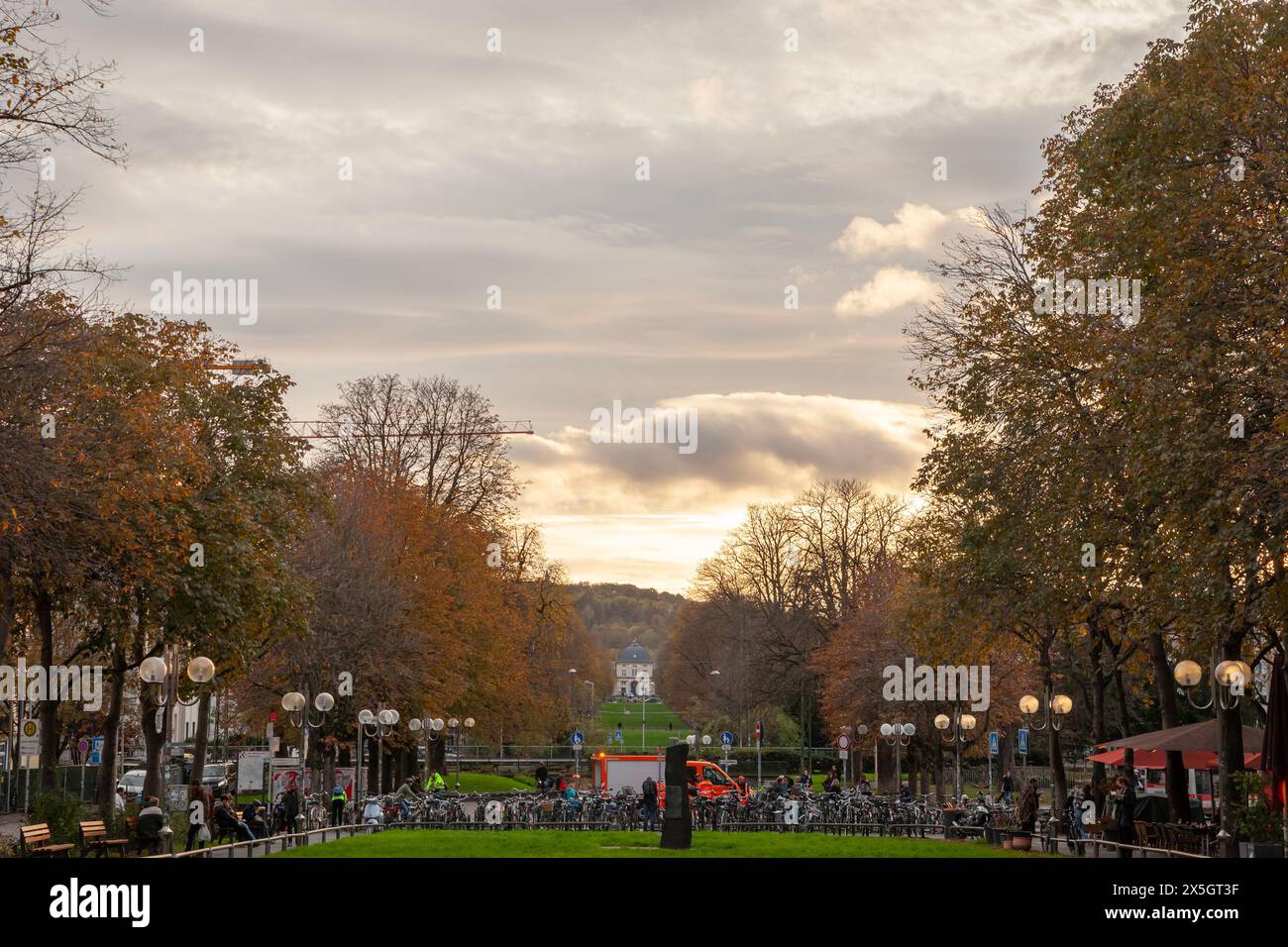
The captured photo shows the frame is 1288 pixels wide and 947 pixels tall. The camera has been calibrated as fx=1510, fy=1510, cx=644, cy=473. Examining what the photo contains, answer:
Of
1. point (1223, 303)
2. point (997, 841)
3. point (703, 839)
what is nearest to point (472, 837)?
point (703, 839)

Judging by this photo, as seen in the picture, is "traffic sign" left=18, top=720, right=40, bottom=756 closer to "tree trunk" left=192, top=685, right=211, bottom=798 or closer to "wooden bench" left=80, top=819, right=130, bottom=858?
"tree trunk" left=192, top=685, right=211, bottom=798

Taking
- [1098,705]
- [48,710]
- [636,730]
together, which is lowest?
[636,730]

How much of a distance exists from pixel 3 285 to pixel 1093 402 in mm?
20670

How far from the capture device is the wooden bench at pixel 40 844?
2364 centimetres

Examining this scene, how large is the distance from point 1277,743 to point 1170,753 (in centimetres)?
886

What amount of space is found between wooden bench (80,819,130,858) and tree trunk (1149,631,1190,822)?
785 inches

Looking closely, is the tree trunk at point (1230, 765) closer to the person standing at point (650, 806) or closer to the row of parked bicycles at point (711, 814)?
Answer: the row of parked bicycles at point (711, 814)

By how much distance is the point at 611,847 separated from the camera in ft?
90.9

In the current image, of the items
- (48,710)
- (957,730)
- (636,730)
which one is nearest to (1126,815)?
(957,730)

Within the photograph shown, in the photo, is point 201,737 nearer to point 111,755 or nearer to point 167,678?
point 167,678

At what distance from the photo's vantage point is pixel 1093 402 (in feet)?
101

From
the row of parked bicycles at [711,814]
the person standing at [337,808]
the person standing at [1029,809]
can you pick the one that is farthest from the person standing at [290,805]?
the person standing at [1029,809]

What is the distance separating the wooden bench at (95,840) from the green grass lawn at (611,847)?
11.4 feet
